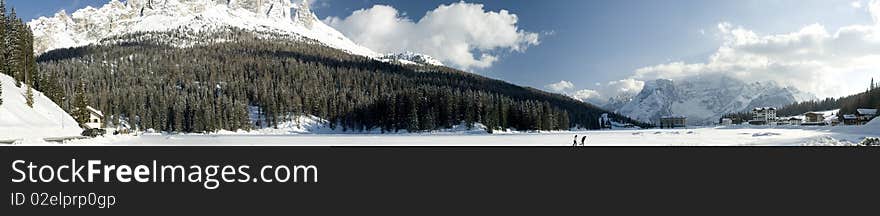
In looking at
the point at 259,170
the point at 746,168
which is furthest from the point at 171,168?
the point at 746,168

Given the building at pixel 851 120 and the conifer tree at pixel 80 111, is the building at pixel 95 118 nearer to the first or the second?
the conifer tree at pixel 80 111

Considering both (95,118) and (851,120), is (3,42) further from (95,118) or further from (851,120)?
(851,120)

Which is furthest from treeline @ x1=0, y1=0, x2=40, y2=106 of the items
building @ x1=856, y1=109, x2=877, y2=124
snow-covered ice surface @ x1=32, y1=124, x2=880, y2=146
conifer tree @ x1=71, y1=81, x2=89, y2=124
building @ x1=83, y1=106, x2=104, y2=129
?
building @ x1=856, y1=109, x2=877, y2=124

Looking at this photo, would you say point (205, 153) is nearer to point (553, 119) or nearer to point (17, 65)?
point (17, 65)

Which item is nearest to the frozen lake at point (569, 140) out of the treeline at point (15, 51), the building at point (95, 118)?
the treeline at point (15, 51)

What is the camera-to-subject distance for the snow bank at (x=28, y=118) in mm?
56188

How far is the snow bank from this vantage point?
56188 mm

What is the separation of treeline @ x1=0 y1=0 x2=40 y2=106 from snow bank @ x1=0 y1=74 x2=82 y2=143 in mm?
3328

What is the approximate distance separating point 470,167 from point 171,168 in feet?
28.0

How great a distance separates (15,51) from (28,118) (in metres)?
26.5

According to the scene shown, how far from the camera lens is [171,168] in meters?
14.2

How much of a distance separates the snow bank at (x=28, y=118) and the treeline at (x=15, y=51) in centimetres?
333

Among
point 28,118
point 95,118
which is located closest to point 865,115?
point 28,118

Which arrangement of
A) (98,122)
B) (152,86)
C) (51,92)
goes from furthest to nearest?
(152,86), (98,122), (51,92)
